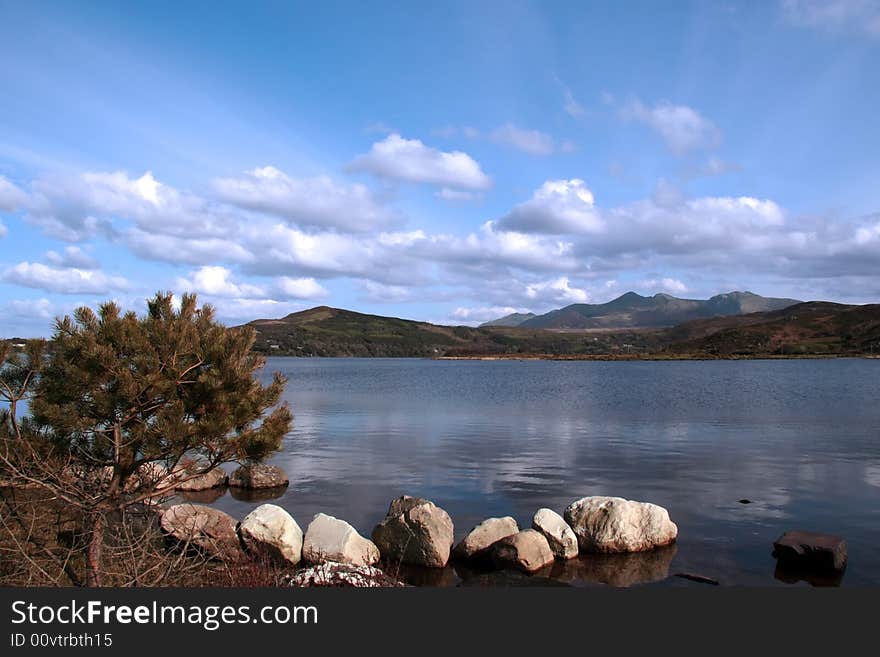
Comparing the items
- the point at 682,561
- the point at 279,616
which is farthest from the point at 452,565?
the point at 279,616

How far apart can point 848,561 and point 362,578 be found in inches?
530

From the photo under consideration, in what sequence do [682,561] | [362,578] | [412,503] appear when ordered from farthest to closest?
[412,503], [682,561], [362,578]

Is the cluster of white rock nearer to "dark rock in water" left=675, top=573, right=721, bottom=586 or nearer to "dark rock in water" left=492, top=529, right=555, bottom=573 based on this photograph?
"dark rock in water" left=492, top=529, right=555, bottom=573

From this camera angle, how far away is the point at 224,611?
8.07 meters

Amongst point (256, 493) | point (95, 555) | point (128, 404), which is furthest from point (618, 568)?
point (256, 493)

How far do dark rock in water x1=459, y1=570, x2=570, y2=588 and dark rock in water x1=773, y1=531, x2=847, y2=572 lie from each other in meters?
6.37

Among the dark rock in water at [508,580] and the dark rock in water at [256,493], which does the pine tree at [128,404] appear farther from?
the dark rock in water at [256,493]

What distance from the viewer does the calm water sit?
18.0 m

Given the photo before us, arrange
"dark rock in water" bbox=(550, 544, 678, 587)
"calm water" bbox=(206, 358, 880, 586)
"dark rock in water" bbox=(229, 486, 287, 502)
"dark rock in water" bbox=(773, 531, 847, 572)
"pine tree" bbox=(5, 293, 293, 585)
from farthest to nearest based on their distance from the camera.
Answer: "dark rock in water" bbox=(229, 486, 287, 502)
"calm water" bbox=(206, 358, 880, 586)
"dark rock in water" bbox=(773, 531, 847, 572)
"dark rock in water" bbox=(550, 544, 678, 587)
"pine tree" bbox=(5, 293, 293, 585)

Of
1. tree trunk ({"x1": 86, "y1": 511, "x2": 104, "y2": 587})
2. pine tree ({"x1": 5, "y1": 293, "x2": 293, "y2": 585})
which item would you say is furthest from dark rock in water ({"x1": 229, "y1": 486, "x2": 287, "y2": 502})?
tree trunk ({"x1": 86, "y1": 511, "x2": 104, "y2": 587})

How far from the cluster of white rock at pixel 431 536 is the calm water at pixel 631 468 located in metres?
0.68

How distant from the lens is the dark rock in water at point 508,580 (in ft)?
47.4

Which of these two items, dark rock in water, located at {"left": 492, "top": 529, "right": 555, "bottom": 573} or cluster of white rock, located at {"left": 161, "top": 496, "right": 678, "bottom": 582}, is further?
cluster of white rock, located at {"left": 161, "top": 496, "right": 678, "bottom": 582}

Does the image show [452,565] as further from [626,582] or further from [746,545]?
[746,545]
